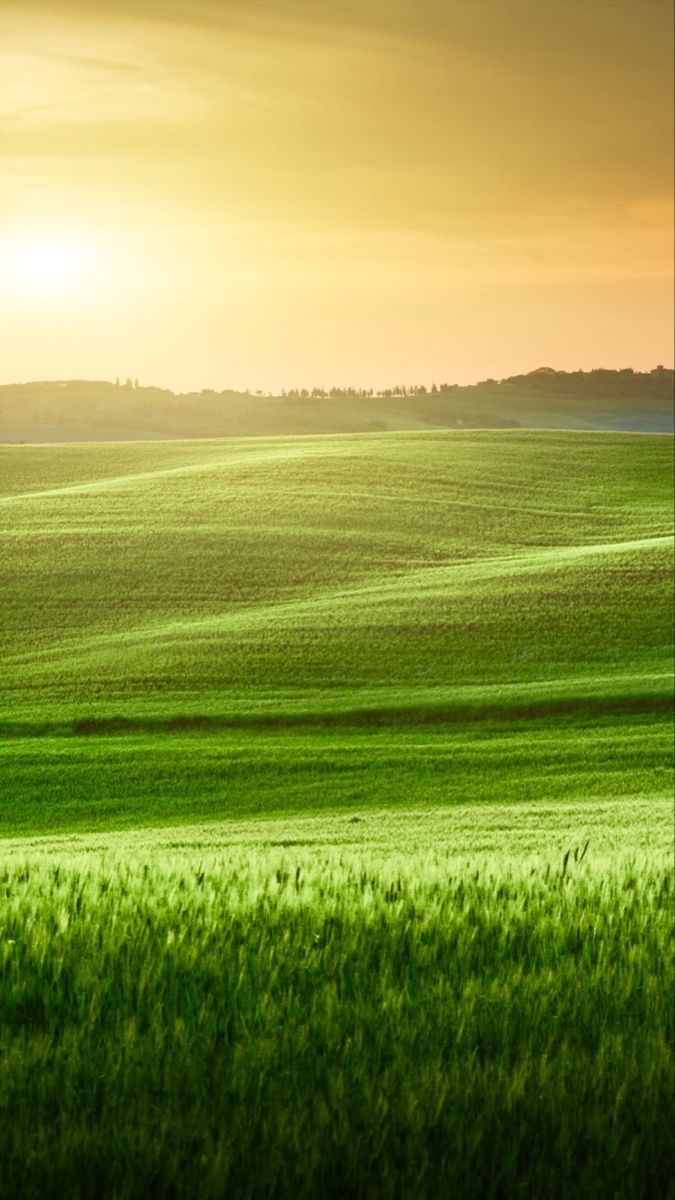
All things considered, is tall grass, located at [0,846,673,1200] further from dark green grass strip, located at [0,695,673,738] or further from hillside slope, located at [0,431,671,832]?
dark green grass strip, located at [0,695,673,738]

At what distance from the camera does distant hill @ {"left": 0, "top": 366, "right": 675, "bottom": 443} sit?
10.7 meters

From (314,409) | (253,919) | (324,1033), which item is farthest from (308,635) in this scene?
(314,409)

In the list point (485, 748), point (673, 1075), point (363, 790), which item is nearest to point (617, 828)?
point (363, 790)

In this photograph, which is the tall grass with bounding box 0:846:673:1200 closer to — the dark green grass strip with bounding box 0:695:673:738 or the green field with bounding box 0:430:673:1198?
the green field with bounding box 0:430:673:1198

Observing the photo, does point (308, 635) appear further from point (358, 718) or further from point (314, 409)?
point (314, 409)

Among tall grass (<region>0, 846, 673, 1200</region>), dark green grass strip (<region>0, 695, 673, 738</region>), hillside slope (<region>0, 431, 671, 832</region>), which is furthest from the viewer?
hillside slope (<region>0, 431, 671, 832</region>)

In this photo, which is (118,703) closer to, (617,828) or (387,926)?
(387,926)

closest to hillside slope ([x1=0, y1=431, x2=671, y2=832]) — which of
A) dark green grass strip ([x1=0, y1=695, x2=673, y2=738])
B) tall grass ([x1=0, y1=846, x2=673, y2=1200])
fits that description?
dark green grass strip ([x1=0, y1=695, x2=673, y2=738])

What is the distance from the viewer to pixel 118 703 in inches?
285

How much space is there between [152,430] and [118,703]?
17.6 m

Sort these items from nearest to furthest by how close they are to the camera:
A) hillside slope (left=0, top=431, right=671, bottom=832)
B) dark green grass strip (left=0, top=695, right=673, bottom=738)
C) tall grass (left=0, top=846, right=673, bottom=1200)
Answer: tall grass (left=0, top=846, right=673, bottom=1200) < dark green grass strip (left=0, top=695, right=673, bottom=738) < hillside slope (left=0, top=431, right=671, bottom=832)

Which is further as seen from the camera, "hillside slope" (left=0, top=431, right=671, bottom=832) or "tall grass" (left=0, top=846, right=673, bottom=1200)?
"hillside slope" (left=0, top=431, right=671, bottom=832)

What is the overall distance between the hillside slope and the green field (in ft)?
0.16

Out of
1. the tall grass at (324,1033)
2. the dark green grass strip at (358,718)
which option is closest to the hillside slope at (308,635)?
the dark green grass strip at (358,718)
